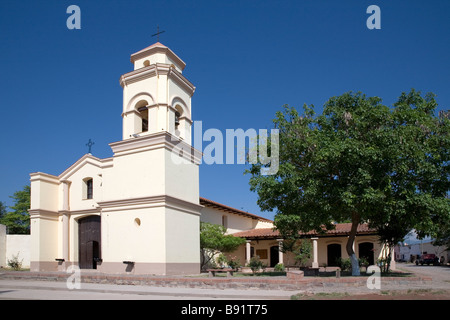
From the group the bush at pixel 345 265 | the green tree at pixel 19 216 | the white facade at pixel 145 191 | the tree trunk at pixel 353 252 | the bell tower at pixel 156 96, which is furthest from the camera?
the green tree at pixel 19 216

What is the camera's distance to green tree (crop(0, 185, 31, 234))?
141 feet

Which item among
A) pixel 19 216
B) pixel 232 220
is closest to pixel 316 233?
pixel 232 220

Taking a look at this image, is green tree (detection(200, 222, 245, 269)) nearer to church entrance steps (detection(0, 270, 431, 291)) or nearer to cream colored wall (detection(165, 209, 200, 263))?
cream colored wall (detection(165, 209, 200, 263))

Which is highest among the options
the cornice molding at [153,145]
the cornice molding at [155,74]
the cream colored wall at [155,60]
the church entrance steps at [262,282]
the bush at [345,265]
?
the cream colored wall at [155,60]

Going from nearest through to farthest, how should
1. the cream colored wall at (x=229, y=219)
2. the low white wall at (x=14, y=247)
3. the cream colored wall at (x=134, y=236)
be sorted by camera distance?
the cream colored wall at (x=134, y=236) → the cream colored wall at (x=229, y=219) → the low white wall at (x=14, y=247)

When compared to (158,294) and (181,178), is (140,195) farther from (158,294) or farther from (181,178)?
(158,294)

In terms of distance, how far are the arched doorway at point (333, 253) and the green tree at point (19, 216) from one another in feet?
110

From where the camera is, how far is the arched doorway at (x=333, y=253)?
98.8 ft

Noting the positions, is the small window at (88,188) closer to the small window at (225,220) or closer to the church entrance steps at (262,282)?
the church entrance steps at (262,282)

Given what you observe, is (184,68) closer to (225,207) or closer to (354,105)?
(354,105)

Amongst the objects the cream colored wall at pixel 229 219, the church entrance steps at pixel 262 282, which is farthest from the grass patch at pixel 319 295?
the cream colored wall at pixel 229 219

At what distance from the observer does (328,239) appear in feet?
Answer: 99.8

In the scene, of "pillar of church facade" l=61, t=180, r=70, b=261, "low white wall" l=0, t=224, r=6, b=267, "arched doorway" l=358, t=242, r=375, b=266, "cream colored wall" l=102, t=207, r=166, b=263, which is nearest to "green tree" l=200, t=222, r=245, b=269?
"cream colored wall" l=102, t=207, r=166, b=263
